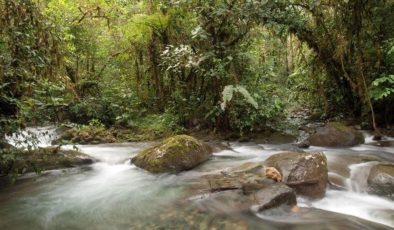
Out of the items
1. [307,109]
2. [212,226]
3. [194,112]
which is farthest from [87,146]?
[307,109]

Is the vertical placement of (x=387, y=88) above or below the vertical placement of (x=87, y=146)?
above

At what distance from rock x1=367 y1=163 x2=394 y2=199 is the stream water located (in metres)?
0.12

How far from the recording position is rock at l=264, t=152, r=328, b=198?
215 inches

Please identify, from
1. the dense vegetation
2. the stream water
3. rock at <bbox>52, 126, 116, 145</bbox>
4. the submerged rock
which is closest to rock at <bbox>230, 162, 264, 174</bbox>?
the submerged rock

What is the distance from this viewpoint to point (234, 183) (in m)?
5.45

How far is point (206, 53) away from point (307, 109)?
5637mm

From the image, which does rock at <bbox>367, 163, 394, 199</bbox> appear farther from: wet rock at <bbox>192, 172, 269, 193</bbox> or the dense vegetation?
the dense vegetation

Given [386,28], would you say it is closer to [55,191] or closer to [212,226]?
[212,226]

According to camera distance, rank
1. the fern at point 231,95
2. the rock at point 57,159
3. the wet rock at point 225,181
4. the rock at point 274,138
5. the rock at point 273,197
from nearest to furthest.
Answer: the rock at point 273,197, the wet rock at point 225,181, the rock at point 57,159, the fern at point 231,95, the rock at point 274,138

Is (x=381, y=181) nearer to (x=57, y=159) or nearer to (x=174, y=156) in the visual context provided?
(x=174, y=156)

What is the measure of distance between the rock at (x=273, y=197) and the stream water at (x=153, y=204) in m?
0.12

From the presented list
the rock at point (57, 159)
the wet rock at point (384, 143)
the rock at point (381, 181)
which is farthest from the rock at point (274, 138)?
the rock at point (57, 159)

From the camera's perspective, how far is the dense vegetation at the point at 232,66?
8609mm

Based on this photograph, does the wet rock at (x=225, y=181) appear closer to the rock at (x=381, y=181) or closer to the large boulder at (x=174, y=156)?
the large boulder at (x=174, y=156)
